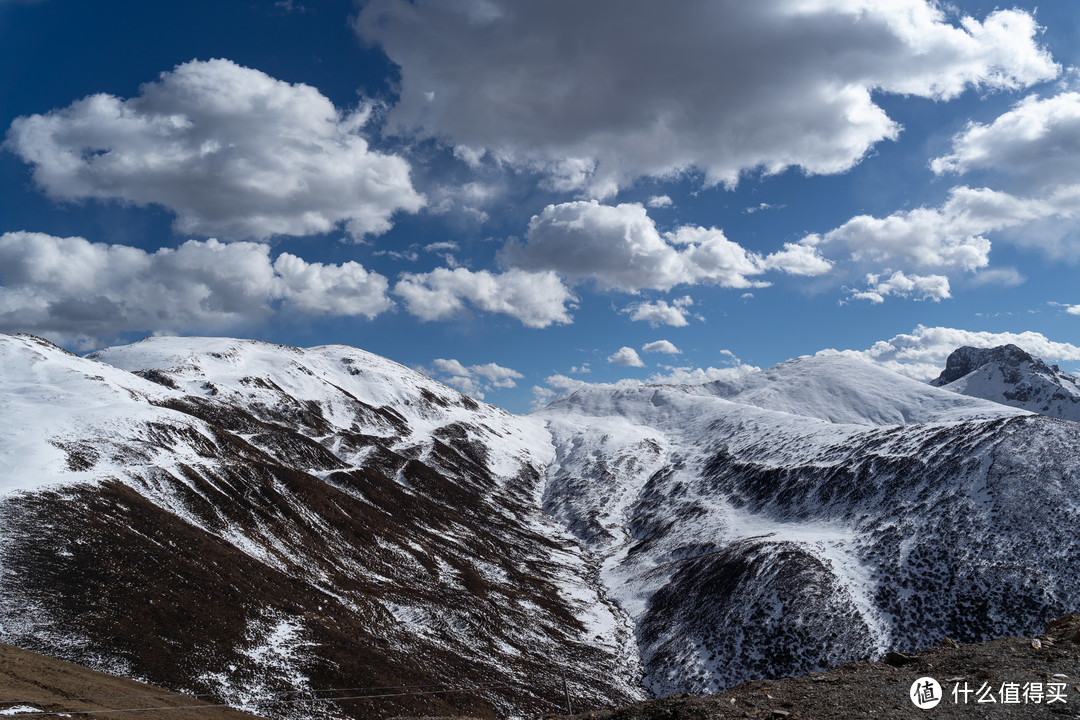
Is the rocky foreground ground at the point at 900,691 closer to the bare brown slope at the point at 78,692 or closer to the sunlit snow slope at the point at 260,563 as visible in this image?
the bare brown slope at the point at 78,692

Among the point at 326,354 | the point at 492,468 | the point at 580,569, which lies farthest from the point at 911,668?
the point at 326,354

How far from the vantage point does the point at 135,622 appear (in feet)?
103

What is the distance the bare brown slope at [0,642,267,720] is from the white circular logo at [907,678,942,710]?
24.9 metres

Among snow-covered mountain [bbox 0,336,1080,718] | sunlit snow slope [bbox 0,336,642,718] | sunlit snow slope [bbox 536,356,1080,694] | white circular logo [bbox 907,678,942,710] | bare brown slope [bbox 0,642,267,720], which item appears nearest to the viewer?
white circular logo [bbox 907,678,942,710]

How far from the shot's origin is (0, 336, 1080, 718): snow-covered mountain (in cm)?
3406

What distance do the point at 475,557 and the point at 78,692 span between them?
165 ft

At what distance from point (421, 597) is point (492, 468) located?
69.4 meters

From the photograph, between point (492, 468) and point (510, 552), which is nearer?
point (510, 552)

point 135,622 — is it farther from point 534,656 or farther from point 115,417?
point 115,417

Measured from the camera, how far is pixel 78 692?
781 inches

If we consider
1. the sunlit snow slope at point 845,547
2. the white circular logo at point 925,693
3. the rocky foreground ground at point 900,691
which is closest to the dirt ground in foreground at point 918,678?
the rocky foreground ground at point 900,691

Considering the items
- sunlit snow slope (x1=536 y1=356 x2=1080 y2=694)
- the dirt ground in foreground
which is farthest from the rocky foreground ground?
sunlit snow slope (x1=536 y1=356 x2=1080 y2=694)

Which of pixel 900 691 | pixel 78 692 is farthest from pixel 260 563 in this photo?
pixel 900 691

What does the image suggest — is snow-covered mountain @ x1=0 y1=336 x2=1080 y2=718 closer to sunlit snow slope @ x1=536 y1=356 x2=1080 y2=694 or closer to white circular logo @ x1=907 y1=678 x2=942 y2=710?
sunlit snow slope @ x1=536 y1=356 x2=1080 y2=694
